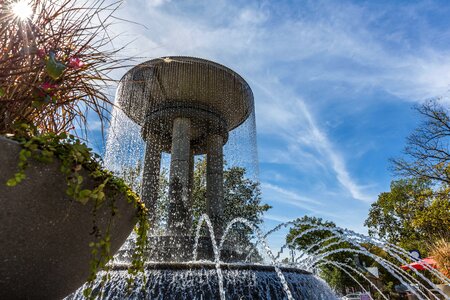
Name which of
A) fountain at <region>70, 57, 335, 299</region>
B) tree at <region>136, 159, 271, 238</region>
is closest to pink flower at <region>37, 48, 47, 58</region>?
fountain at <region>70, 57, 335, 299</region>

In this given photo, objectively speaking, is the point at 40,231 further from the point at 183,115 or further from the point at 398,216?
the point at 398,216

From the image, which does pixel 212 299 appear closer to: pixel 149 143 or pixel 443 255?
pixel 443 255

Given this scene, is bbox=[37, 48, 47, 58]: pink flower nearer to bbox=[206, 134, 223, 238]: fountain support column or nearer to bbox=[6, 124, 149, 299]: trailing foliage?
bbox=[6, 124, 149, 299]: trailing foliage

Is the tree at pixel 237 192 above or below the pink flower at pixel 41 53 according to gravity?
above

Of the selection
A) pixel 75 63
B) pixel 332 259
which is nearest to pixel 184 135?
pixel 75 63

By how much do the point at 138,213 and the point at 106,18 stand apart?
3.88 feet

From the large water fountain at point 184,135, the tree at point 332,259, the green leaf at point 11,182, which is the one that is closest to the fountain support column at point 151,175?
the large water fountain at point 184,135

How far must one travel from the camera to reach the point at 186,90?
1157cm

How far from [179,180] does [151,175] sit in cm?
154

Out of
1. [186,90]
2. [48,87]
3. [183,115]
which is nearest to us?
[48,87]

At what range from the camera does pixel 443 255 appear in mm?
8969

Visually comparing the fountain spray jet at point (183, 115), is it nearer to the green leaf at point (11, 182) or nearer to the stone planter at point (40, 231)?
the stone planter at point (40, 231)

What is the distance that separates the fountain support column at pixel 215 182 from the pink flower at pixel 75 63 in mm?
9551

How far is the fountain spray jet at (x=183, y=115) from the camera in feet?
35.5
